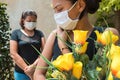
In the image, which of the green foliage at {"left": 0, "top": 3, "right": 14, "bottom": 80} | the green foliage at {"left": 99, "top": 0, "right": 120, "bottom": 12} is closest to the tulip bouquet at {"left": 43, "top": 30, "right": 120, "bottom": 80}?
the green foliage at {"left": 0, "top": 3, "right": 14, "bottom": 80}

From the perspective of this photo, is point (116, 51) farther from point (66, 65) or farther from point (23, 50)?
point (23, 50)

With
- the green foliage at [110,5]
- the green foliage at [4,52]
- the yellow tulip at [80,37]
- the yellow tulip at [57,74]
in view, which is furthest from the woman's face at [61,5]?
the green foliage at [110,5]

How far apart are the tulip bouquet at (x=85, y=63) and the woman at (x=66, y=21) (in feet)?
1.91

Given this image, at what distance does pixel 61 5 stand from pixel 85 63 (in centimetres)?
74

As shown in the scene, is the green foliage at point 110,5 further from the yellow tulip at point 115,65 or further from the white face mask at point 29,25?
the yellow tulip at point 115,65

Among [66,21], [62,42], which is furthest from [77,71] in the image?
[66,21]

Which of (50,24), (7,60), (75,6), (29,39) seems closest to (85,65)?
(75,6)

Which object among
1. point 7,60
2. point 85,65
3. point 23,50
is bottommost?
point 7,60

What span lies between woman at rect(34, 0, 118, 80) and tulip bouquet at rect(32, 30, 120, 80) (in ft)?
1.91

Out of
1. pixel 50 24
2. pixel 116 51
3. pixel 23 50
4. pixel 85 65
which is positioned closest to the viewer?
pixel 116 51

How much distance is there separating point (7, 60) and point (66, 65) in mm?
5743

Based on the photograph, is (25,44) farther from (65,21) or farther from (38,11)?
(38,11)

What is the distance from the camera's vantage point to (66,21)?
8.02 feet

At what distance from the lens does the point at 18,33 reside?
229 inches
